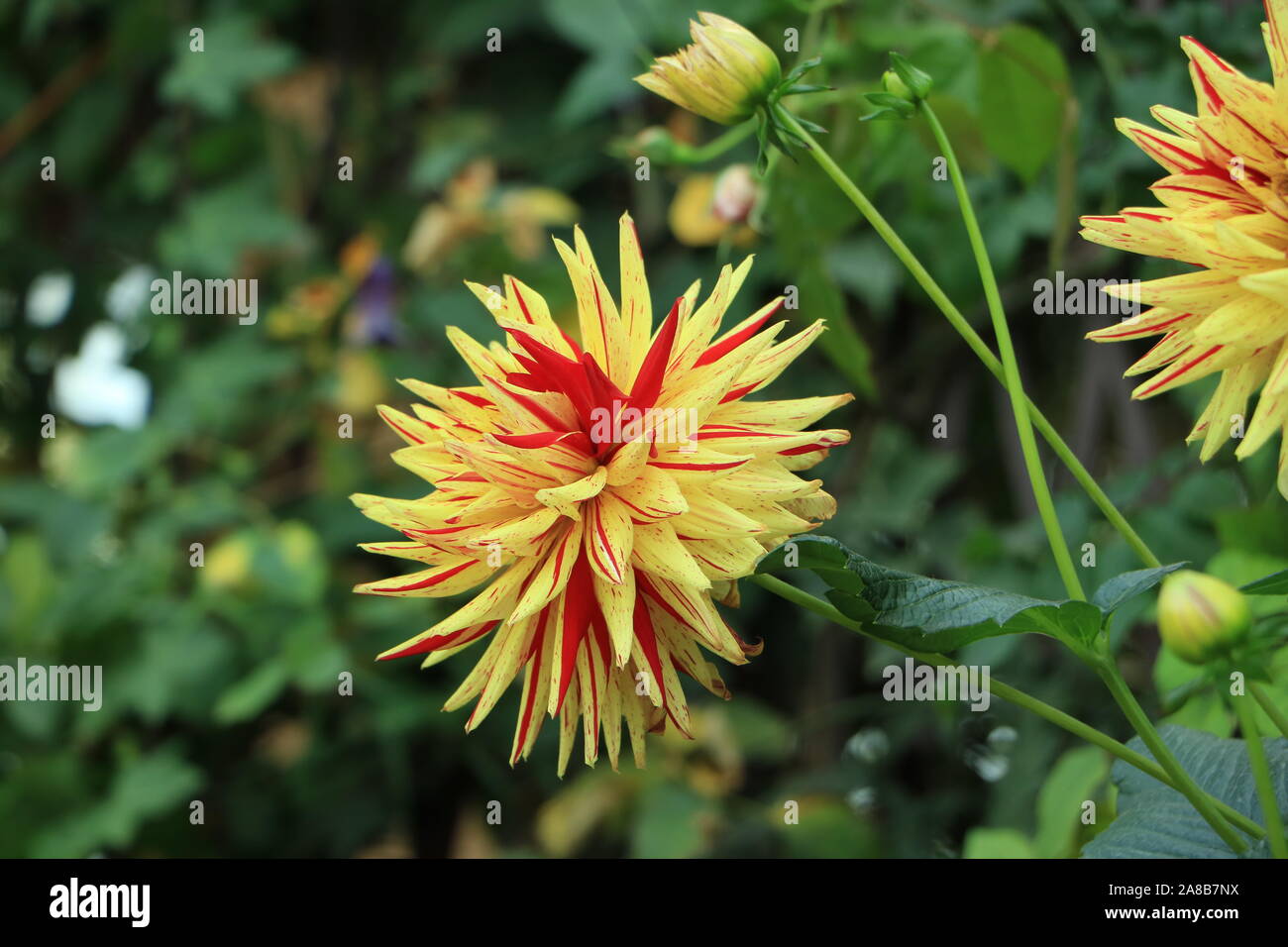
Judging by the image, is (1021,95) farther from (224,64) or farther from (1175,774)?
(224,64)

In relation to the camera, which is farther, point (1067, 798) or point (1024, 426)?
point (1067, 798)

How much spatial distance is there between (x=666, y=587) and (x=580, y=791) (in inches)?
28.4

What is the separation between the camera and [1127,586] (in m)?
0.29

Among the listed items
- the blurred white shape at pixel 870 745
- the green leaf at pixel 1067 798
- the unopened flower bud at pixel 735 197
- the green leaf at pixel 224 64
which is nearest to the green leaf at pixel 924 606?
the green leaf at pixel 1067 798

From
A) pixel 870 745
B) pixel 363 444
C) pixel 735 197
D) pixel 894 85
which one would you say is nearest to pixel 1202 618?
pixel 894 85

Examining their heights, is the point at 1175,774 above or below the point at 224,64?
below

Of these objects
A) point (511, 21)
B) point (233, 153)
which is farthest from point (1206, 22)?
point (233, 153)

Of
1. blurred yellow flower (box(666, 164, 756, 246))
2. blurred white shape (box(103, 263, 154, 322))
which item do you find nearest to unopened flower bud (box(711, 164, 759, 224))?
blurred yellow flower (box(666, 164, 756, 246))

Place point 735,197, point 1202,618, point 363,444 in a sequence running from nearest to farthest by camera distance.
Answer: point 1202,618 < point 735,197 < point 363,444

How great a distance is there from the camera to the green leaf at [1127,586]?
28cm

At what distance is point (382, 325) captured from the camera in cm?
104

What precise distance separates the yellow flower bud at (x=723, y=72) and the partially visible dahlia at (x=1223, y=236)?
97mm

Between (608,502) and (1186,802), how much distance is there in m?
0.16
